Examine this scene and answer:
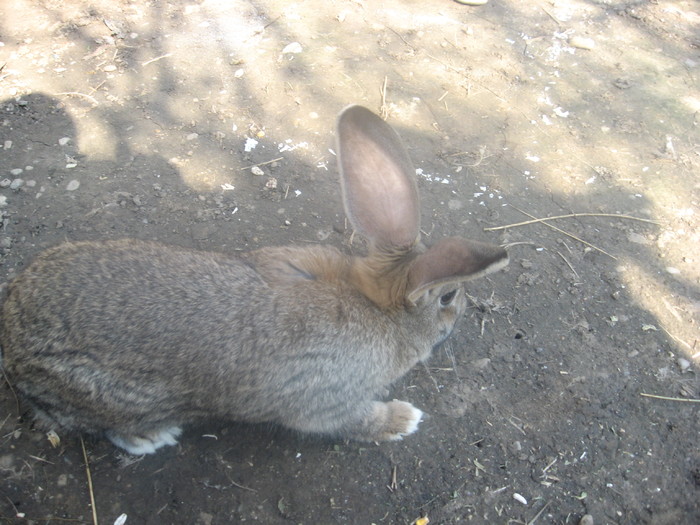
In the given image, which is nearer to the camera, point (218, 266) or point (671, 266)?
point (218, 266)

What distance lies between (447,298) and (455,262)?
58cm

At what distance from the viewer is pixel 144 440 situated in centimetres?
277

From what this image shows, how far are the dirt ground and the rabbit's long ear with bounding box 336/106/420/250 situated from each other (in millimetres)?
1006

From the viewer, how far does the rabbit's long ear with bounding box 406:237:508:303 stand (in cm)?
204

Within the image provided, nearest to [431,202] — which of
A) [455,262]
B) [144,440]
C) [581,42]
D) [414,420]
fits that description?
[414,420]

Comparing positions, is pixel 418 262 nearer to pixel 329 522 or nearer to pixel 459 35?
pixel 329 522

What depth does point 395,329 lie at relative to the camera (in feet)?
8.90

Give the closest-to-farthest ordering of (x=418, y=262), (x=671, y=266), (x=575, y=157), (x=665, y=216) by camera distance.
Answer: (x=418, y=262)
(x=671, y=266)
(x=665, y=216)
(x=575, y=157)

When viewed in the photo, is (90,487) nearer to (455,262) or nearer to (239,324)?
(239,324)

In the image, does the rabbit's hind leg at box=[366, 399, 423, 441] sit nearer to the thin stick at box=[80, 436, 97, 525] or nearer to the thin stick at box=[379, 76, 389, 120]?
the thin stick at box=[80, 436, 97, 525]

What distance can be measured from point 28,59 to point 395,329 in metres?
4.16

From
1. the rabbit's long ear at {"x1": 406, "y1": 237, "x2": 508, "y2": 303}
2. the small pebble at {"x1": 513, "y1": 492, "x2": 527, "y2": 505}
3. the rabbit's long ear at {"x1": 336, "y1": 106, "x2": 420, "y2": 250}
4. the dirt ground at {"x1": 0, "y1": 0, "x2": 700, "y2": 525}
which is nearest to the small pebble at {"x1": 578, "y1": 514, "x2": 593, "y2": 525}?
the dirt ground at {"x1": 0, "y1": 0, "x2": 700, "y2": 525}

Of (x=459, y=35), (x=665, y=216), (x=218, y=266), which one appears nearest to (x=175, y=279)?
(x=218, y=266)

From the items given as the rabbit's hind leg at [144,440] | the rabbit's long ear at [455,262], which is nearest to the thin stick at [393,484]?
the rabbit's long ear at [455,262]
